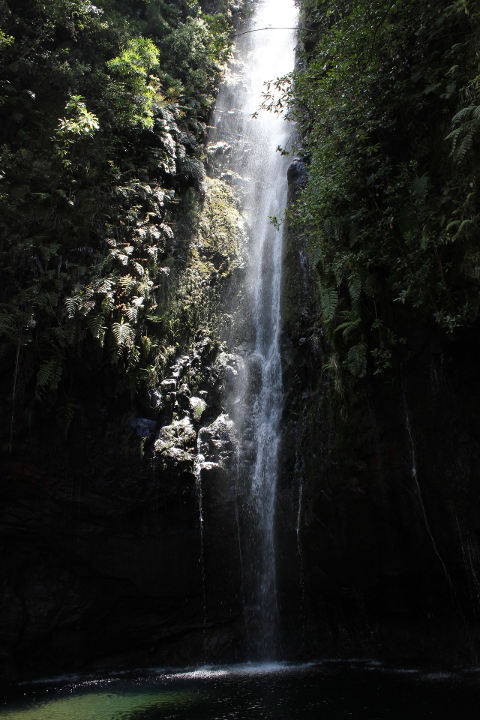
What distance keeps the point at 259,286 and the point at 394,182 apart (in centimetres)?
547

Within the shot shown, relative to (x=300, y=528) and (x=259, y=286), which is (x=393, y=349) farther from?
(x=259, y=286)

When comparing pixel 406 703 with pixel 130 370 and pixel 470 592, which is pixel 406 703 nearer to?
pixel 470 592

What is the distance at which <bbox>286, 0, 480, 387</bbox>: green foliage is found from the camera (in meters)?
6.67

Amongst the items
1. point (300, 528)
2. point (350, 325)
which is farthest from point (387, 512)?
point (350, 325)

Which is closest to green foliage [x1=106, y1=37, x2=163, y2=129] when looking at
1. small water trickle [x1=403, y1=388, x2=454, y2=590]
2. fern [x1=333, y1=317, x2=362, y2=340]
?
fern [x1=333, y1=317, x2=362, y2=340]

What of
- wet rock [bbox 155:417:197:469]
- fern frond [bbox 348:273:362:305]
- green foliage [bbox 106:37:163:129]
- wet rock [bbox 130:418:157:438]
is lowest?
wet rock [bbox 155:417:197:469]

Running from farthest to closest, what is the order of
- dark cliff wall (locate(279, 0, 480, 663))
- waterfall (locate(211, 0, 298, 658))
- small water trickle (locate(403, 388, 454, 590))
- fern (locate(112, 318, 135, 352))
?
waterfall (locate(211, 0, 298, 658)) < fern (locate(112, 318, 135, 352)) < small water trickle (locate(403, 388, 454, 590)) < dark cliff wall (locate(279, 0, 480, 663))

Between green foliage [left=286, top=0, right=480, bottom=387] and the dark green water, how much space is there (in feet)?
14.7

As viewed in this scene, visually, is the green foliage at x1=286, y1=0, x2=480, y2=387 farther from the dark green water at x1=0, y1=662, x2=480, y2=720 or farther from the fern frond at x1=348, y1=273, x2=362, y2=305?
the dark green water at x1=0, y1=662, x2=480, y2=720

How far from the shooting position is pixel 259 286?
1260 centimetres

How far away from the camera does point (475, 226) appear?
19.9 ft

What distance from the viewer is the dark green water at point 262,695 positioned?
607cm

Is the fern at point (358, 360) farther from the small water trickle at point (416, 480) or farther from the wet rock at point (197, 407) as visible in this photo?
the wet rock at point (197, 407)

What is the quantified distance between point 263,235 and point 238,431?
6.15 metres
